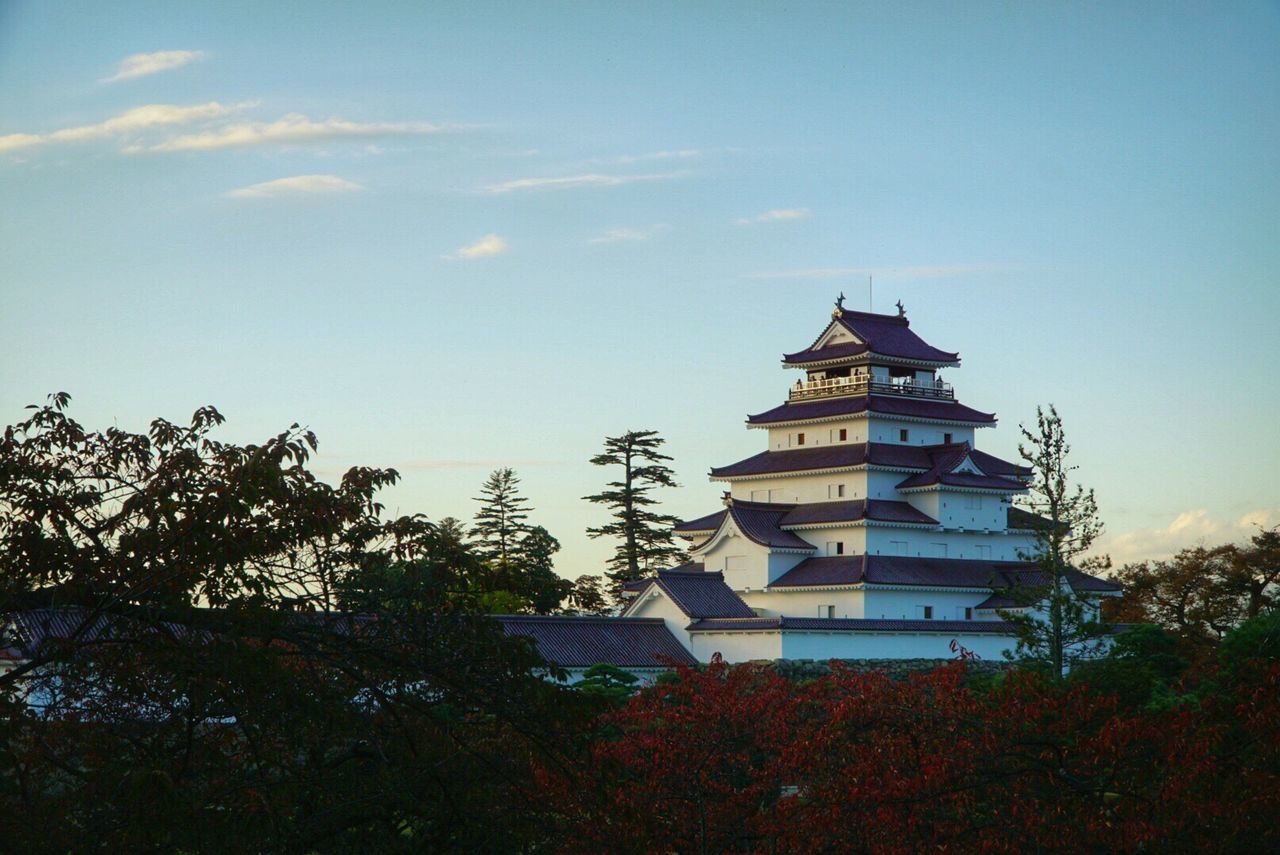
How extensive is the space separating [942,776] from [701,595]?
114 ft

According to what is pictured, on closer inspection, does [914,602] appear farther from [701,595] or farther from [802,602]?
[701,595]

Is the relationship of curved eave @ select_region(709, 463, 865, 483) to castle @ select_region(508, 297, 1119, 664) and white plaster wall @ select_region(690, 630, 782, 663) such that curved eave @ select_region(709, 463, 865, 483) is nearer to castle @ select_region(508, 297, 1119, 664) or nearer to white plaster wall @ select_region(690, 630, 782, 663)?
castle @ select_region(508, 297, 1119, 664)

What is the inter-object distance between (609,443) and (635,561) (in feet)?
18.9

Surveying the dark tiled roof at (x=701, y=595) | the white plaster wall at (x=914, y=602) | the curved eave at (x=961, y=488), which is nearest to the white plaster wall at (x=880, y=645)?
the white plaster wall at (x=914, y=602)

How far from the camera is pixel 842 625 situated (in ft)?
151

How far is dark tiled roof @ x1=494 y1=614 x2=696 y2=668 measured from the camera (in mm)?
41562

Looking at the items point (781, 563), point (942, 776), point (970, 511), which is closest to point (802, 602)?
point (781, 563)

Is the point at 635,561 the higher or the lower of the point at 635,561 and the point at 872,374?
the lower

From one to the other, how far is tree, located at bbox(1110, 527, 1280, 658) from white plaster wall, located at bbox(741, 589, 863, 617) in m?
11.3

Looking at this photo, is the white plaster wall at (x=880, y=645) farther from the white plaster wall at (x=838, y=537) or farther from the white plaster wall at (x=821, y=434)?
the white plaster wall at (x=821, y=434)

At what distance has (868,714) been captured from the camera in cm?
1402

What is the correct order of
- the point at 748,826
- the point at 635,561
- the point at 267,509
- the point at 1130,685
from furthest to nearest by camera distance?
the point at 635,561 < the point at 1130,685 < the point at 748,826 < the point at 267,509

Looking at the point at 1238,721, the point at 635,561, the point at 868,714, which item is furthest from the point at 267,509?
the point at 635,561

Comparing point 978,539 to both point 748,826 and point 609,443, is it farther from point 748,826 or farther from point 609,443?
point 748,826
